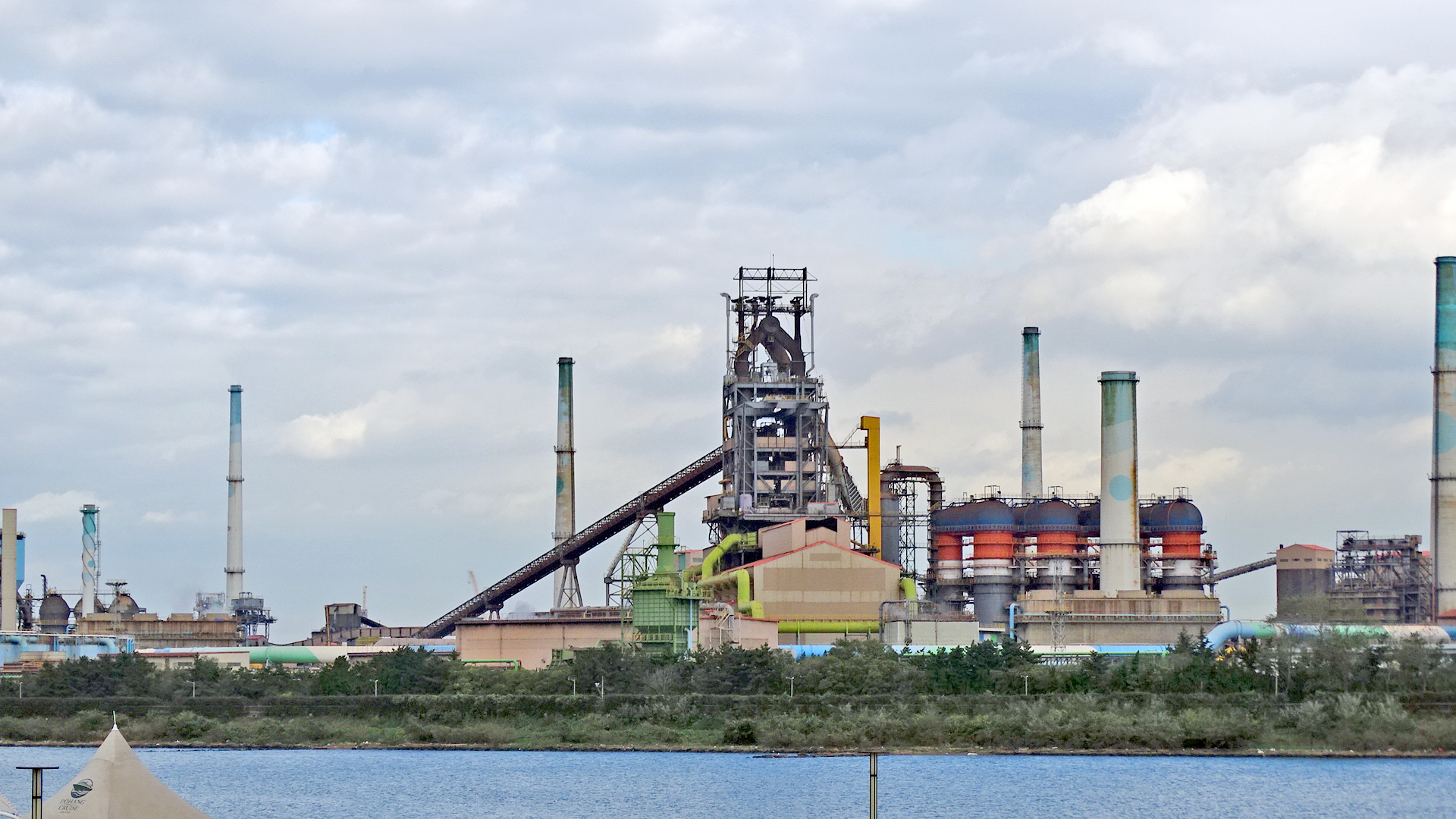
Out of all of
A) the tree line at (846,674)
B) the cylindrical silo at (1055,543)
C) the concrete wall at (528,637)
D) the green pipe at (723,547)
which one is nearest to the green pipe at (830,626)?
the tree line at (846,674)

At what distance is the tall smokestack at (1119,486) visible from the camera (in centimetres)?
9225

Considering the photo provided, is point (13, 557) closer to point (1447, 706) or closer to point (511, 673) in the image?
point (511, 673)

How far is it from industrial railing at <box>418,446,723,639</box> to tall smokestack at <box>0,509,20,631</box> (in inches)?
976

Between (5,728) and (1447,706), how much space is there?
5555cm

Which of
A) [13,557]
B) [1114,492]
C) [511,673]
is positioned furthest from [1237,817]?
[13,557]

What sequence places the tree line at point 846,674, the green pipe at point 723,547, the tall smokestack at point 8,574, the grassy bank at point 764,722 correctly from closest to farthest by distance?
Answer: the grassy bank at point 764,722, the tree line at point 846,674, the green pipe at point 723,547, the tall smokestack at point 8,574

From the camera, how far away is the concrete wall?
9144cm

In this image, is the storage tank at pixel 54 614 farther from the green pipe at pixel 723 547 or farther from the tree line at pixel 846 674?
the green pipe at pixel 723 547

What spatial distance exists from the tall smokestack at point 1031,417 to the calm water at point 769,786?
34.9 m

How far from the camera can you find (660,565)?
282ft

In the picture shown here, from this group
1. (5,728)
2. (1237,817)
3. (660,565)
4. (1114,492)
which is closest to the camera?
(1237,817)

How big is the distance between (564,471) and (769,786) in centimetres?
5531

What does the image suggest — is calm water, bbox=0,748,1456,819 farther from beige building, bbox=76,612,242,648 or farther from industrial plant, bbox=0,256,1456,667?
beige building, bbox=76,612,242,648

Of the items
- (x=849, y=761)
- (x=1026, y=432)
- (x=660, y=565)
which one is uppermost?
(x=1026, y=432)
